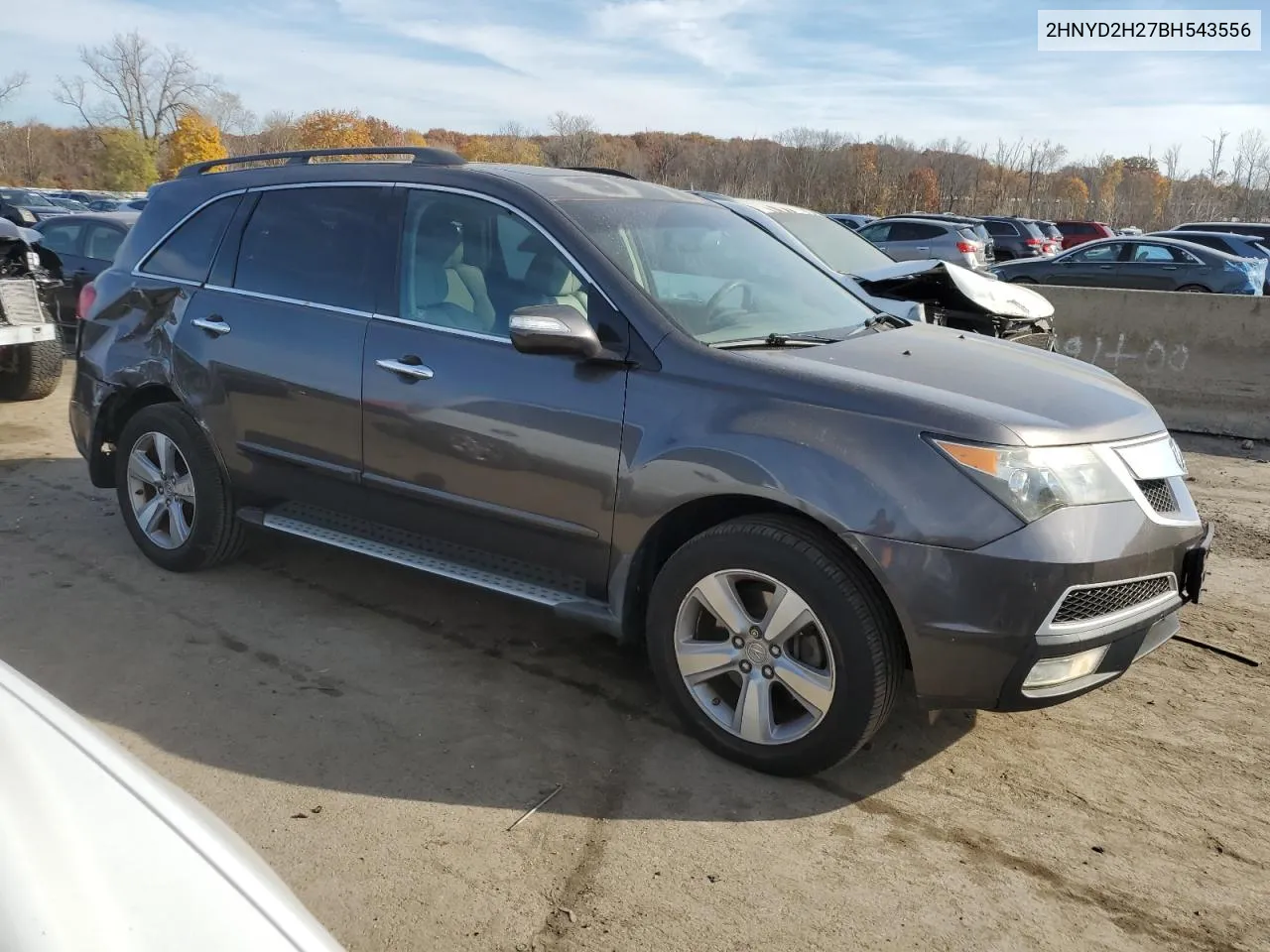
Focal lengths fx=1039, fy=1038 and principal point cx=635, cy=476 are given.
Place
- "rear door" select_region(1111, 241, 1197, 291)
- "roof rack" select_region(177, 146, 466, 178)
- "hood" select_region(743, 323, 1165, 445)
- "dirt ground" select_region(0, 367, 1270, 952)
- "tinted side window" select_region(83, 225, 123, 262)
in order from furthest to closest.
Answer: "rear door" select_region(1111, 241, 1197, 291), "tinted side window" select_region(83, 225, 123, 262), "roof rack" select_region(177, 146, 466, 178), "hood" select_region(743, 323, 1165, 445), "dirt ground" select_region(0, 367, 1270, 952)

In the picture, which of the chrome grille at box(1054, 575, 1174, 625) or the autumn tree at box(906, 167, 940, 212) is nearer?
the chrome grille at box(1054, 575, 1174, 625)

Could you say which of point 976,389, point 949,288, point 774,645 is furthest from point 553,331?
point 949,288

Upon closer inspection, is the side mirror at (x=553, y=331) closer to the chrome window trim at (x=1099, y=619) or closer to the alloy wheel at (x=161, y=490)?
the chrome window trim at (x=1099, y=619)

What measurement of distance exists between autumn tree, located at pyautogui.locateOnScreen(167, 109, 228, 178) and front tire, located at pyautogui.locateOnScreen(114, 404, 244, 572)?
2501 inches

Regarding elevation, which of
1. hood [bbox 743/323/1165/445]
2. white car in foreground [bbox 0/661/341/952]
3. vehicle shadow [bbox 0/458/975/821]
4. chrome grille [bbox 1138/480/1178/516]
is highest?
hood [bbox 743/323/1165/445]

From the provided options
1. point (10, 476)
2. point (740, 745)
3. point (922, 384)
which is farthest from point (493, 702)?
point (10, 476)

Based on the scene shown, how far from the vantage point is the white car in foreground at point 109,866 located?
1.31 metres

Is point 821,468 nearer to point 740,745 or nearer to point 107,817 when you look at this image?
point 740,745

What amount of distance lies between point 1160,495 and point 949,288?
4370 millimetres

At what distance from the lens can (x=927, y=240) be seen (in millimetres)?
19094

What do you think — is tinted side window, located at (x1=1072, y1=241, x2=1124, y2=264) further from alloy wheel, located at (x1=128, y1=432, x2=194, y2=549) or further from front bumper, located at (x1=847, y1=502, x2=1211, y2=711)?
alloy wheel, located at (x1=128, y1=432, x2=194, y2=549)

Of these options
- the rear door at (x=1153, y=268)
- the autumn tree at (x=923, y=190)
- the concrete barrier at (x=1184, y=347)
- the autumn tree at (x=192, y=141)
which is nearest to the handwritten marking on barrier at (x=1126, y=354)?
the concrete barrier at (x=1184, y=347)

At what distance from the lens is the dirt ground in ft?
8.79

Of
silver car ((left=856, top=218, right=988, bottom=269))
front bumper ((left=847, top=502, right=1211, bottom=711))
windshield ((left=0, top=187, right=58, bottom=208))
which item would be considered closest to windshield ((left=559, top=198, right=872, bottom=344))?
front bumper ((left=847, top=502, right=1211, bottom=711))
